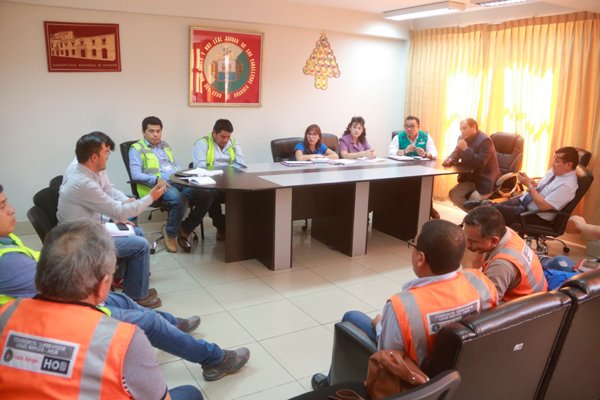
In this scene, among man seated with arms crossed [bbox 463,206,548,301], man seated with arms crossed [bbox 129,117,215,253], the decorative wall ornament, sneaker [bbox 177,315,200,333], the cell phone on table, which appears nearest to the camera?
man seated with arms crossed [bbox 463,206,548,301]

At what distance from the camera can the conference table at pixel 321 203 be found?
→ 3857mm

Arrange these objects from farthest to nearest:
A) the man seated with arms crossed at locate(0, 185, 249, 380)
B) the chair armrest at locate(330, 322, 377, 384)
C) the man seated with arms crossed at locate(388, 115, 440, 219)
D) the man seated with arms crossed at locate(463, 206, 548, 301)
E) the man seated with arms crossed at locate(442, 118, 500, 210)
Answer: the man seated with arms crossed at locate(388, 115, 440, 219), the man seated with arms crossed at locate(442, 118, 500, 210), the man seated with arms crossed at locate(463, 206, 548, 301), the chair armrest at locate(330, 322, 377, 384), the man seated with arms crossed at locate(0, 185, 249, 380)

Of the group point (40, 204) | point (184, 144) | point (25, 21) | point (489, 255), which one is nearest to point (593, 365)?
point (489, 255)

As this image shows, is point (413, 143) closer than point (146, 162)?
No

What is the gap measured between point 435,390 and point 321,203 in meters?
3.24

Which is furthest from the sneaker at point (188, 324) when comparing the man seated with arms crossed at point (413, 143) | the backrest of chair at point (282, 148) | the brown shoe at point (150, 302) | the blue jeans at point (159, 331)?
the man seated with arms crossed at point (413, 143)

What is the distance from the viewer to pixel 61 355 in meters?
1.12

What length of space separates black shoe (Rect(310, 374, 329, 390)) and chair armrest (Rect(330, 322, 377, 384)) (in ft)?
0.90

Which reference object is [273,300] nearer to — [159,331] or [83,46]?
[159,331]

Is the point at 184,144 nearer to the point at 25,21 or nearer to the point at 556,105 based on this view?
the point at 25,21

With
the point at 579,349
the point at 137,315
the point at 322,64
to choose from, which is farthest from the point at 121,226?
the point at 322,64

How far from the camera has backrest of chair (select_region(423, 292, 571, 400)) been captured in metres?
1.40

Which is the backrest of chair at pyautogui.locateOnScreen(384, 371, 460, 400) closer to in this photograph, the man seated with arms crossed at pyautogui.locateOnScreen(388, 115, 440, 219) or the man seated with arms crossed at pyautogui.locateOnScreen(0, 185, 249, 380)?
the man seated with arms crossed at pyautogui.locateOnScreen(0, 185, 249, 380)

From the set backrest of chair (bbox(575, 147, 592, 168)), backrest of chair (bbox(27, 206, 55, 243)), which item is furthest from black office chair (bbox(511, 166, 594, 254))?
backrest of chair (bbox(27, 206, 55, 243))
